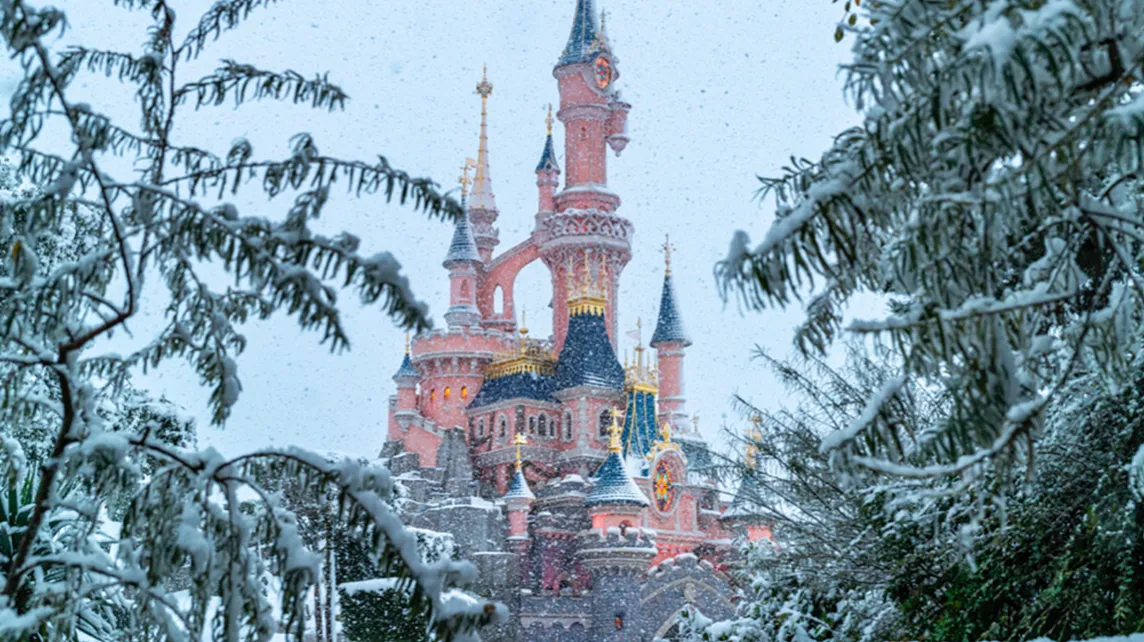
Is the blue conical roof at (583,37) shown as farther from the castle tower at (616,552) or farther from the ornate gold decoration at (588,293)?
the castle tower at (616,552)

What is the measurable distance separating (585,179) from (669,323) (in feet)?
16.7

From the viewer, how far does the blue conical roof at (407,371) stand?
37.7 m

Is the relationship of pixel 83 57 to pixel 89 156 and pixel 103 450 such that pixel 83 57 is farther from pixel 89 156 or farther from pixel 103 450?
pixel 103 450

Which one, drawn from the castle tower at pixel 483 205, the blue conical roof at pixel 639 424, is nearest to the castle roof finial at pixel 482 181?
the castle tower at pixel 483 205

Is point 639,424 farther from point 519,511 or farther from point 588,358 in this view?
point 519,511

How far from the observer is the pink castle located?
108 feet

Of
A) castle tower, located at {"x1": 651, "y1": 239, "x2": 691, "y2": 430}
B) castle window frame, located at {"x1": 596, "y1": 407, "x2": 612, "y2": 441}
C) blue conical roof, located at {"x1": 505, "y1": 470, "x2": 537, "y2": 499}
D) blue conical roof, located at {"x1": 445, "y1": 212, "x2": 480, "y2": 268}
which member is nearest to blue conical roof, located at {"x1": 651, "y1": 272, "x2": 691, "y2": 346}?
castle tower, located at {"x1": 651, "y1": 239, "x2": 691, "y2": 430}

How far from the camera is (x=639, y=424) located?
34312 mm

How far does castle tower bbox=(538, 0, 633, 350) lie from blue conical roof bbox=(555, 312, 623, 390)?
4.26ft

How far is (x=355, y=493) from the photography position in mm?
4043

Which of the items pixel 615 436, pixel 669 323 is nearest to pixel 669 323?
pixel 669 323

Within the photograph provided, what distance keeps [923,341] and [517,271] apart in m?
37.3

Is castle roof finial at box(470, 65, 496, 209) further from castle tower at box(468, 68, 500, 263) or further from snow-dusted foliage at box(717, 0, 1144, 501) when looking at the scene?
snow-dusted foliage at box(717, 0, 1144, 501)

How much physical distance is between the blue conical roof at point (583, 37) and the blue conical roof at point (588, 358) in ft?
25.9
